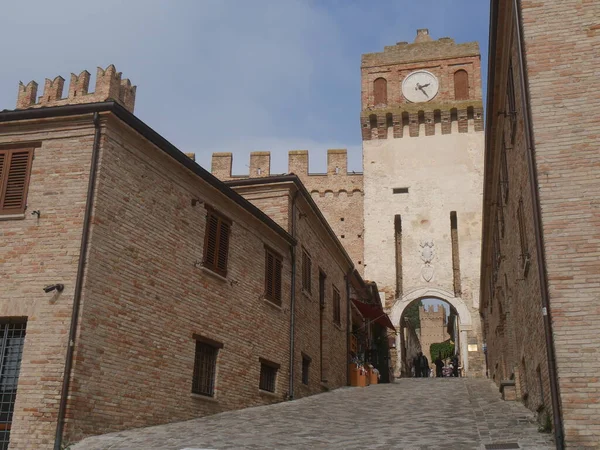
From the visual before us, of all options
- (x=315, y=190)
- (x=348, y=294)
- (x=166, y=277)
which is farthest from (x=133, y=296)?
(x=315, y=190)

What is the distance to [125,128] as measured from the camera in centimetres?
1251

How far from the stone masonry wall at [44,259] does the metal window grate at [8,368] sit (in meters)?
0.22

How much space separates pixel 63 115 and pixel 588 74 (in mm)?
8407

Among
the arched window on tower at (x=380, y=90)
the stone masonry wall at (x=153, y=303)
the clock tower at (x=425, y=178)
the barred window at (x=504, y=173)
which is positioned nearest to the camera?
the stone masonry wall at (x=153, y=303)

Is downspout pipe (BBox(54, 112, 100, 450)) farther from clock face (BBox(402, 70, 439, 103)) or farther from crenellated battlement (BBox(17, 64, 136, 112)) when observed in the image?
clock face (BBox(402, 70, 439, 103))

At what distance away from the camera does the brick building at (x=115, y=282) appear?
1090cm

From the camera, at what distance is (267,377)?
17.0 metres

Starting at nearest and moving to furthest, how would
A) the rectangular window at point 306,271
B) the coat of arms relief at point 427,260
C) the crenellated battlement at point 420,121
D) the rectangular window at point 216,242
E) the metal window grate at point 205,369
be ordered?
the metal window grate at point 205,369 → the rectangular window at point 216,242 → the rectangular window at point 306,271 → the coat of arms relief at point 427,260 → the crenellated battlement at point 420,121

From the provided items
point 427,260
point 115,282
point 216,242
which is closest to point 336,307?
point 216,242

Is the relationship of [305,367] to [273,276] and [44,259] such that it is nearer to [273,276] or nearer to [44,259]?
[273,276]

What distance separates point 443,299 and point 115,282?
2452 cm

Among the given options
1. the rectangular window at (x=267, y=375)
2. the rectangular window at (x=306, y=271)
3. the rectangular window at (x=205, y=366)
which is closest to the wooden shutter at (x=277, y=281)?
the rectangular window at (x=267, y=375)

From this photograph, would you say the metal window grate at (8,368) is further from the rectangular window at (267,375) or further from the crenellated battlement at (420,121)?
the crenellated battlement at (420,121)

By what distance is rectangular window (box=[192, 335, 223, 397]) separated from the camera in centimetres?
1398
